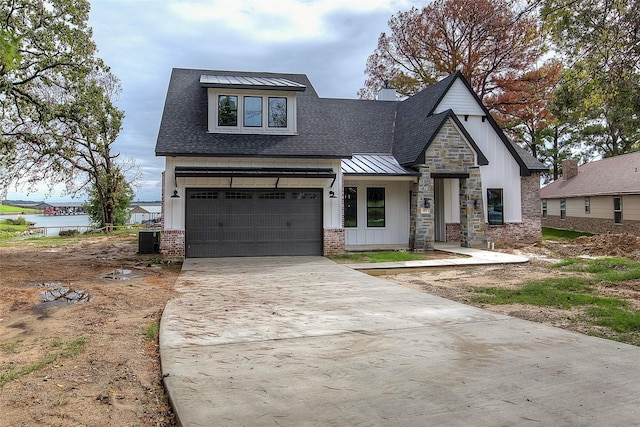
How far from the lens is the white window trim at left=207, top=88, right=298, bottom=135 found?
50.6 feet

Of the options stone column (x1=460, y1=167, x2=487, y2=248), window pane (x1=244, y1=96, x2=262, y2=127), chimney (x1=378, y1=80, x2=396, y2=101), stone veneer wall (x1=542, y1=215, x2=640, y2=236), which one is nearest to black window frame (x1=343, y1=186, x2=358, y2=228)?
stone column (x1=460, y1=167, x2=487, y2=248)

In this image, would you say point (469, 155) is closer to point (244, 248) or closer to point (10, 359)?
point (244, 248)

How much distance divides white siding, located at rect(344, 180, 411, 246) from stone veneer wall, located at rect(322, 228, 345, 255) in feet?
7.09

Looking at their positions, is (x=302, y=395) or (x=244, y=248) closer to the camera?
(x=302, y=395)

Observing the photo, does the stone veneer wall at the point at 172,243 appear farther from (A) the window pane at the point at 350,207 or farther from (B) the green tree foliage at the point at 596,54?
(B) the green tree foliage at the point at 596,54

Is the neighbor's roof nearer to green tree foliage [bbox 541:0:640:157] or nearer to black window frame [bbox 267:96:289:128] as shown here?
green tree foliage [bbox 541:0:640:157]

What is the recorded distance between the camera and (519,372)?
4375 mm

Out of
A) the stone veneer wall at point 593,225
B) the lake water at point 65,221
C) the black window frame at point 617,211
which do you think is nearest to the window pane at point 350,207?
the stone veneer wall at point 593,225

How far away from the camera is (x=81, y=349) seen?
5.12 m

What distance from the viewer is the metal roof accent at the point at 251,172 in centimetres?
1410

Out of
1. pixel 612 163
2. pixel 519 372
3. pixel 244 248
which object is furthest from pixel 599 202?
pixel 519 372

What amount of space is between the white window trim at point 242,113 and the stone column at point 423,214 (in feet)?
17.2

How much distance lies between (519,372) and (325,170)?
11484 millimetres

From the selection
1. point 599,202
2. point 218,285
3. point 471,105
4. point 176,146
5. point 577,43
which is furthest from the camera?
point 599,202
